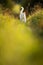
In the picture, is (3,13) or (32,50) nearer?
(32,50)

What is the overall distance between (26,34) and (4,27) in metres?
0.30

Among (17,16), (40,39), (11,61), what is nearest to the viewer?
(11,61)

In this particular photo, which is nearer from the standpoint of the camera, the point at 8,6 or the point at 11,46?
the point at 11,46

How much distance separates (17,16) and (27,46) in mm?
677

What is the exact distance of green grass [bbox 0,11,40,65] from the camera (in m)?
A: 5.16

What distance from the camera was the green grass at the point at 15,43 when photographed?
5156 mm

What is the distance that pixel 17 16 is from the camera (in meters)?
5.82

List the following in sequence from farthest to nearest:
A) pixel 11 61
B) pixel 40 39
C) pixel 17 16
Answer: pixel 17 16, pixel 40 39, pixel 11 61

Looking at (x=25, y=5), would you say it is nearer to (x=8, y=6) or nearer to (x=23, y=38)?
(x=8, y=6)

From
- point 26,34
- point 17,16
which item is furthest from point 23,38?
point 17,16

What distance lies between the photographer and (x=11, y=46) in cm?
524

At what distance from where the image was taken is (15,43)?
5305mm

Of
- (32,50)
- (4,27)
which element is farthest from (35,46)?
(4,27)

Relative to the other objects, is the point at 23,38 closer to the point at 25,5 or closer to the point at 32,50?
the point at 32,50
